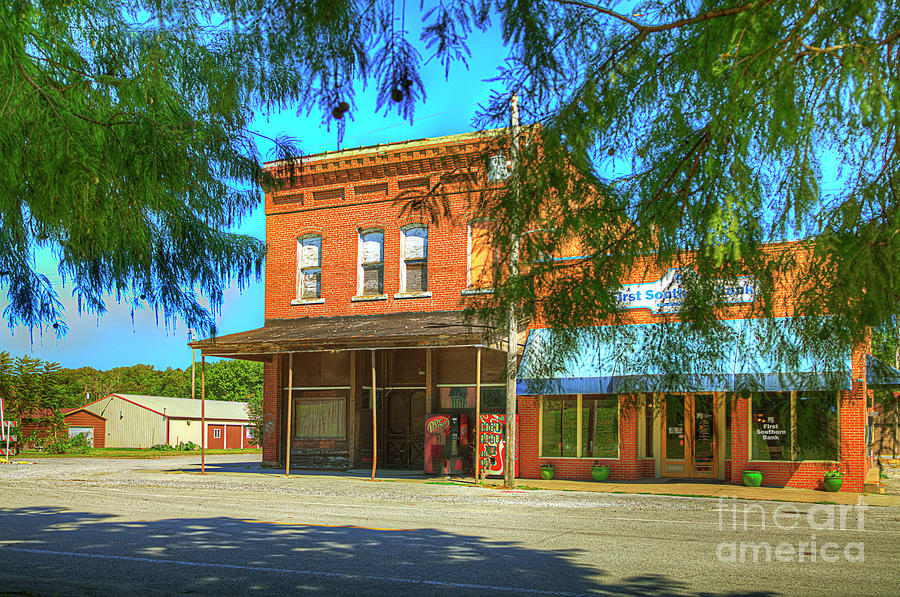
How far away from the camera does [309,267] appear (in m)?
26.1

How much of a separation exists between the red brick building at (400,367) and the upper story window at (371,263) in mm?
36

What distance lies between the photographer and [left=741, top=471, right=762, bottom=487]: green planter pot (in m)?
19.6

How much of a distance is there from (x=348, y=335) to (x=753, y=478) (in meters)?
10.8

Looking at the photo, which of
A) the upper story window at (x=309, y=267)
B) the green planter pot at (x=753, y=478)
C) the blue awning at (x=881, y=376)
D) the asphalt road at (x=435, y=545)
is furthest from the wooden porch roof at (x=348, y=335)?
the blue awning at (x=881, y=376)

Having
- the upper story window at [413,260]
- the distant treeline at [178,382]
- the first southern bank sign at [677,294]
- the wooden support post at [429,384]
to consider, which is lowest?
the distant treeline at [178,382]

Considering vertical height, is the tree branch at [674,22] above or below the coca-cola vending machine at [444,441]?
above

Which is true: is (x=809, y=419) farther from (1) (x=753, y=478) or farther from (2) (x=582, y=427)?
(2) (x=582, y=427)

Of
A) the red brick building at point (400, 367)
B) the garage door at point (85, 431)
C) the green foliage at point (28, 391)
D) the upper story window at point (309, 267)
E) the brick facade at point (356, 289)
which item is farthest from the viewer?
the garage door at point (85, 431)

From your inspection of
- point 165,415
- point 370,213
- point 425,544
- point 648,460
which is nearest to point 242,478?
point 370,213

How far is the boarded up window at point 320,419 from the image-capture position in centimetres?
2519

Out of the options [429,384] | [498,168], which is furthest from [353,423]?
[498,168]

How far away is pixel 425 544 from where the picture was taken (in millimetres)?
10445

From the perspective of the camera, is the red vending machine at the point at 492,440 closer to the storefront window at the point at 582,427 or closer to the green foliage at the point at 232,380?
the storefront window at the point at 582,427

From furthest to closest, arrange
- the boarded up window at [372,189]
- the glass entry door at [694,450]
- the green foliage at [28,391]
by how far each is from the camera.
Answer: the green foliage at [28,391], the boarded up window at [372,189], the glass entry door at [694,450]
